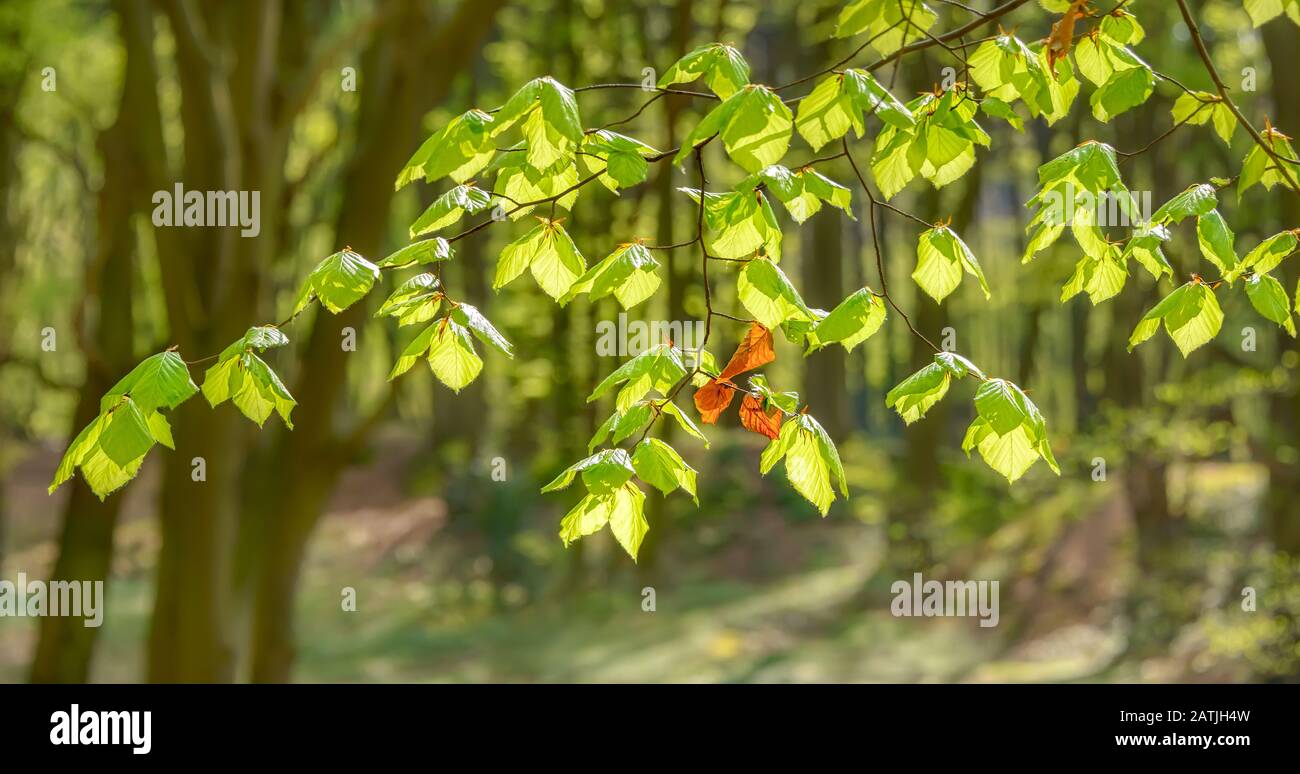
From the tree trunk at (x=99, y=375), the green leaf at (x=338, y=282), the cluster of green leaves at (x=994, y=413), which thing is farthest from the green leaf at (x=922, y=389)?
the tree trunk at (x=99, y=375)

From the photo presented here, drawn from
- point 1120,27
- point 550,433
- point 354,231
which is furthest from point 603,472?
point 550,433

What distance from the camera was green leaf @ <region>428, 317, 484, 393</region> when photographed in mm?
2465

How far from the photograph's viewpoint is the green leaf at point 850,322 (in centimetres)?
254

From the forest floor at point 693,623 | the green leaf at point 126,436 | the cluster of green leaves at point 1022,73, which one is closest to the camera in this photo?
the green leaf at point 126,436

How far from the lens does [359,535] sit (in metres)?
20.9

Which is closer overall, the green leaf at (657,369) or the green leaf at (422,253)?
the green leaf at (422,253)

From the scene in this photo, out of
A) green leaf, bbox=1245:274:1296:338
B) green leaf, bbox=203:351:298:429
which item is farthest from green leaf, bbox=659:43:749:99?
green leaf, bbox=1245:274:1296:338

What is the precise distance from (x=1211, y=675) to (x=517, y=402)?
1033 cm

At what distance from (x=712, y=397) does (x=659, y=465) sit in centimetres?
29

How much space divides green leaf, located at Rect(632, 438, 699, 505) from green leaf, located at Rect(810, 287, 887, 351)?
42 centimetres

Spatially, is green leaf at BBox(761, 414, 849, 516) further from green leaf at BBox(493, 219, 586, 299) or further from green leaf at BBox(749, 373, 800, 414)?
green leaf at BBox(493, 219, 586, 299)

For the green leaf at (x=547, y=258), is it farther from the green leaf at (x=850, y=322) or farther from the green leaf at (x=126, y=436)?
the green leaf at (x=126, y=436)

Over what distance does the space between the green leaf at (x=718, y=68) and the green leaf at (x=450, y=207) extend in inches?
17.9
